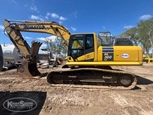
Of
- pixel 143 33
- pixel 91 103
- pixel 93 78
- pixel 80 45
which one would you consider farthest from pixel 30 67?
pixel 143 33

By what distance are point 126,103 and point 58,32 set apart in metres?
5.78

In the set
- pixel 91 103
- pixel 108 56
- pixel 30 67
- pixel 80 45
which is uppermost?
pixel 80 45

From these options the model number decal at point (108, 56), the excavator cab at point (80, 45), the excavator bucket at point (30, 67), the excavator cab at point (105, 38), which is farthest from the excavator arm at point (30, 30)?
the model number decal at point (108, 56)

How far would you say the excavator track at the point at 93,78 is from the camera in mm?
5758

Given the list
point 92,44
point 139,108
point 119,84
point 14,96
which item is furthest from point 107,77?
point 14,96

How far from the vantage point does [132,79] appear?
5742 millimetres

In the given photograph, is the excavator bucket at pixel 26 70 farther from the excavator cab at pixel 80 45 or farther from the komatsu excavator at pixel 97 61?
the excavator cab at pixel 80 45

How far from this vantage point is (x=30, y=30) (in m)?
8.44

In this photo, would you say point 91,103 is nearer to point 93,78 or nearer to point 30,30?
point 93,78

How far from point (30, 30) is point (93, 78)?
17.5 ft

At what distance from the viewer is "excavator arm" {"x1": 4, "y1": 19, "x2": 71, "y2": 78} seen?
25.2 feet

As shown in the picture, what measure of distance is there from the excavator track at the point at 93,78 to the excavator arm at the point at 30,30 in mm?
2194

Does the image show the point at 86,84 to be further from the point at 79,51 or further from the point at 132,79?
the point at 132,79

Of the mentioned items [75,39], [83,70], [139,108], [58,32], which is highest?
[58,32]
